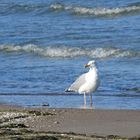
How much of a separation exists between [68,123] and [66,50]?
37.4 ft

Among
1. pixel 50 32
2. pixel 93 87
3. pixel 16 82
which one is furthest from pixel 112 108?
pixel 50 32

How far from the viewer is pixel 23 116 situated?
39.3 feet

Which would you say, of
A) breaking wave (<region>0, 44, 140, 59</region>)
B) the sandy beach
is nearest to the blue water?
breaking wave (<region>0, 44, 140, 59</region>)

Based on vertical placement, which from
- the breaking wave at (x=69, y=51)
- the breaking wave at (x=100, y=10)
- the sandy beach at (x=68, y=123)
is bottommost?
the sandy beach at (x=68, y=123)

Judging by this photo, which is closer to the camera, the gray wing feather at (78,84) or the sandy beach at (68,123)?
the sandy beach at (68,123)

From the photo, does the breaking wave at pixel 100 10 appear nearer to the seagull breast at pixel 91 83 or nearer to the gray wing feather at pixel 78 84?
the gray wing feather at pixel 78 84

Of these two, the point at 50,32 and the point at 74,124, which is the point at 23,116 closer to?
the point at 74,124

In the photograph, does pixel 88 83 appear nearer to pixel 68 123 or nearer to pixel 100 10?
pixel 68 123

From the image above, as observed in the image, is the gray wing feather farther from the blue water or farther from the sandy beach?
the sandy beach

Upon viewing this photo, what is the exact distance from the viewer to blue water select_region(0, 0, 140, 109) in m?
15.3

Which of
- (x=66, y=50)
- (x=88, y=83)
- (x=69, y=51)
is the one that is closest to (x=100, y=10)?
(x=66, y=50)

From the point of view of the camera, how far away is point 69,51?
2266 centimetres

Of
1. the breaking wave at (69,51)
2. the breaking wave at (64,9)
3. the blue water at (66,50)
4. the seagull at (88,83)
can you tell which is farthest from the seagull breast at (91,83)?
the breaking wave at (64,9)

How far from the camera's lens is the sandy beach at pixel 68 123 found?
33.1 feet
